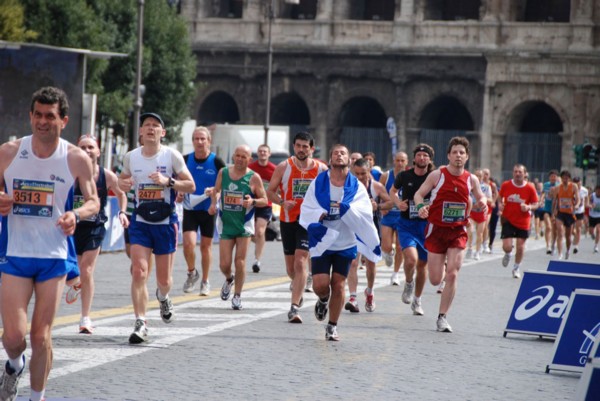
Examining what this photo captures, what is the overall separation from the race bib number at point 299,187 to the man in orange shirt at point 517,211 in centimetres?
830

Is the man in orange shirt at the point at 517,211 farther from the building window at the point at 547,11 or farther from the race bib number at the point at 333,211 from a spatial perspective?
the building window at the point at 547,11

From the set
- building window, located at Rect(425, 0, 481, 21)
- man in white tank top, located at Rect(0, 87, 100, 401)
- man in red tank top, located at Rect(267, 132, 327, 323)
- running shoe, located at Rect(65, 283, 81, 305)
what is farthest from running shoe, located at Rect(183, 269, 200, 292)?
building window, located at Rect(425, 0, 481, 21)

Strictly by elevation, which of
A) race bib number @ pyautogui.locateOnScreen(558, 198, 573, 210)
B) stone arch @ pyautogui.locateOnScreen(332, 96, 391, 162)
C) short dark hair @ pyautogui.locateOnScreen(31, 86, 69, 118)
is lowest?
race bib number @ pyautogui.locateOnScreen(558, 198, 573, 210)

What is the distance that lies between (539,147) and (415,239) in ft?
136

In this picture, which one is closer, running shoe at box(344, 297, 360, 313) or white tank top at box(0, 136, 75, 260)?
white tank top at box(0, 136, 75, 260)

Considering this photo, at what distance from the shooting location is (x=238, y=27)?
201ft

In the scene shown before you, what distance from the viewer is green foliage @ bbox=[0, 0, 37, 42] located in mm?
37156

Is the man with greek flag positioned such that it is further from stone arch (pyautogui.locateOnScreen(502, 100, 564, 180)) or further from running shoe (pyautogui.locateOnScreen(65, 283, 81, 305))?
stone arch (pyautogui.locateOnScreen(502, 100, 564, 180))

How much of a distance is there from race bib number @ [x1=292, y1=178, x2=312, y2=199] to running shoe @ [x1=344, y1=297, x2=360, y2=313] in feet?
4.41

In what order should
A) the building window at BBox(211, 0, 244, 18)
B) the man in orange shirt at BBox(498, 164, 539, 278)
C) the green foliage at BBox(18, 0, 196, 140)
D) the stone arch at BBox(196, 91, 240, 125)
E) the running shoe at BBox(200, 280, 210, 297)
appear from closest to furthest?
1. the running shoe at BBox(200, 280, 210, 297)
2. the man in orange shirt at BBox(498, 164, 539, 278)
3. the green foliage at BBox(18, 0, 196, 140)
4. the building window at BBox(211, 0, 244, 18)
5. the stone arch at BBox(196, 91, 240, 125)

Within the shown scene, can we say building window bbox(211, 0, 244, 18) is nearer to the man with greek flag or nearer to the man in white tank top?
the man with greek flag

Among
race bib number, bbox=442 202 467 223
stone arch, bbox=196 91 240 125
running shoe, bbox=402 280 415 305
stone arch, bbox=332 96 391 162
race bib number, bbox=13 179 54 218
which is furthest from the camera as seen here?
stone arch, bbox=196 91 240 125

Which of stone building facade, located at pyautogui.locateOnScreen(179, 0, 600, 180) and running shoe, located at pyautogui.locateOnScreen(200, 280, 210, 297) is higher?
stone building facade, located at pyautogui.locateOnScreen(179, 0, 600, 180)

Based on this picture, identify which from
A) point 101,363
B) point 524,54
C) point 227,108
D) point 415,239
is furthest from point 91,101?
point 227,108
